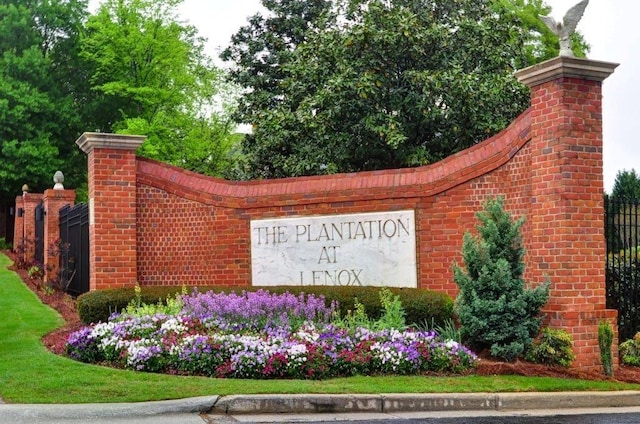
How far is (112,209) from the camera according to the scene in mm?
14289

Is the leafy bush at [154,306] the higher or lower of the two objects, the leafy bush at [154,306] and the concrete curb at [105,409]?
the higher

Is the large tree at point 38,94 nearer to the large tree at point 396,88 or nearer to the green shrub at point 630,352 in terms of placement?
the large tree at point 396,88

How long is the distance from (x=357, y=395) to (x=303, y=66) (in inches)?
519

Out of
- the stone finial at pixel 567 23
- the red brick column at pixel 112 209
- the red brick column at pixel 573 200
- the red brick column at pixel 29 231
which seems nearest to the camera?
the red brick column at pixel 573 200

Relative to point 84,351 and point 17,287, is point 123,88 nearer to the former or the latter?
point 17,287

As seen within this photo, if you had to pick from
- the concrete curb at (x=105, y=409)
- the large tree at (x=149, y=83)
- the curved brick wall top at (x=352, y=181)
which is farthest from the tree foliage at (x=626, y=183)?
the concrete curb at (x=105, y=409)

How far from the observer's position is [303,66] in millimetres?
20609

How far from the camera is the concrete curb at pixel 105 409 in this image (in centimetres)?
797

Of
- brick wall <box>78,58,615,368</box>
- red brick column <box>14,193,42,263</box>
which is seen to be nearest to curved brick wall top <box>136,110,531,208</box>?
brick wall <box>78,58,615,368</box>

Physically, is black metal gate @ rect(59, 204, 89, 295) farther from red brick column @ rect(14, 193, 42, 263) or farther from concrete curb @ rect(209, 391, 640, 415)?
concrete curb @ rect(209, 391, 640, 415)

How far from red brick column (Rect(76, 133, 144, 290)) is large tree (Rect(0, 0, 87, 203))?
78.7ft

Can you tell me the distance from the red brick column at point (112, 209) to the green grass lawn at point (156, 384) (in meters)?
3.30

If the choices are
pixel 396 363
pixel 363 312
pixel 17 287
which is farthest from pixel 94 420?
pixel 17 287

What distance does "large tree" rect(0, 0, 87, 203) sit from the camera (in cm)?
3675
